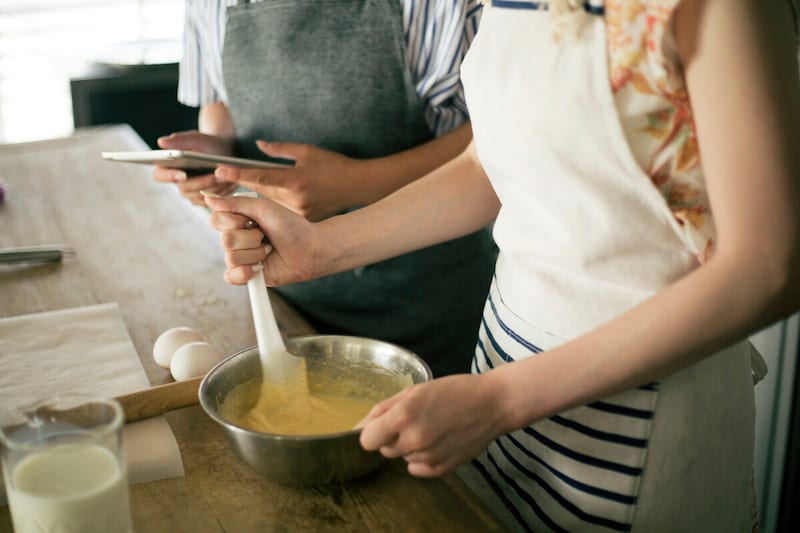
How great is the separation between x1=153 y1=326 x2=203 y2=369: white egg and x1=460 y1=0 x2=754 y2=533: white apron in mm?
482

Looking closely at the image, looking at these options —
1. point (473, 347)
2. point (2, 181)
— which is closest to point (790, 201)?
point (473, 347)

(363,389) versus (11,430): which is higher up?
(11,430)

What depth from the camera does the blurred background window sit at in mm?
3758

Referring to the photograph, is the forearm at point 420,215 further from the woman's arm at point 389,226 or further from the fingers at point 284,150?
the fingers at point 284,150

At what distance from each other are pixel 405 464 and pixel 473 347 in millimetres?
835

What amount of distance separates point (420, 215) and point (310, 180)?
0.38m

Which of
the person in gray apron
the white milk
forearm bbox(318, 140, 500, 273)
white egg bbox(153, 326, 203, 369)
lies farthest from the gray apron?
the white milk

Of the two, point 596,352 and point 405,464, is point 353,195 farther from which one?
point 596,352

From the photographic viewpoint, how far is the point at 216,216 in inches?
42.0

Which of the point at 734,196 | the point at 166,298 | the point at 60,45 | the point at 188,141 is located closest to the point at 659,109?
the point at 734,196

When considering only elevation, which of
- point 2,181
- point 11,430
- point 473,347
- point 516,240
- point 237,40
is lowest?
point 473,347

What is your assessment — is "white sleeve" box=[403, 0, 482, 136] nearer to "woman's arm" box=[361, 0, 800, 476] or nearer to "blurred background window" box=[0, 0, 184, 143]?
"woman's arm" box=[361, 0, 800, 476]

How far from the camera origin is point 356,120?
5.08 feet

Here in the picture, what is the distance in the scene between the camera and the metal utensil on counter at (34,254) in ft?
5.00
